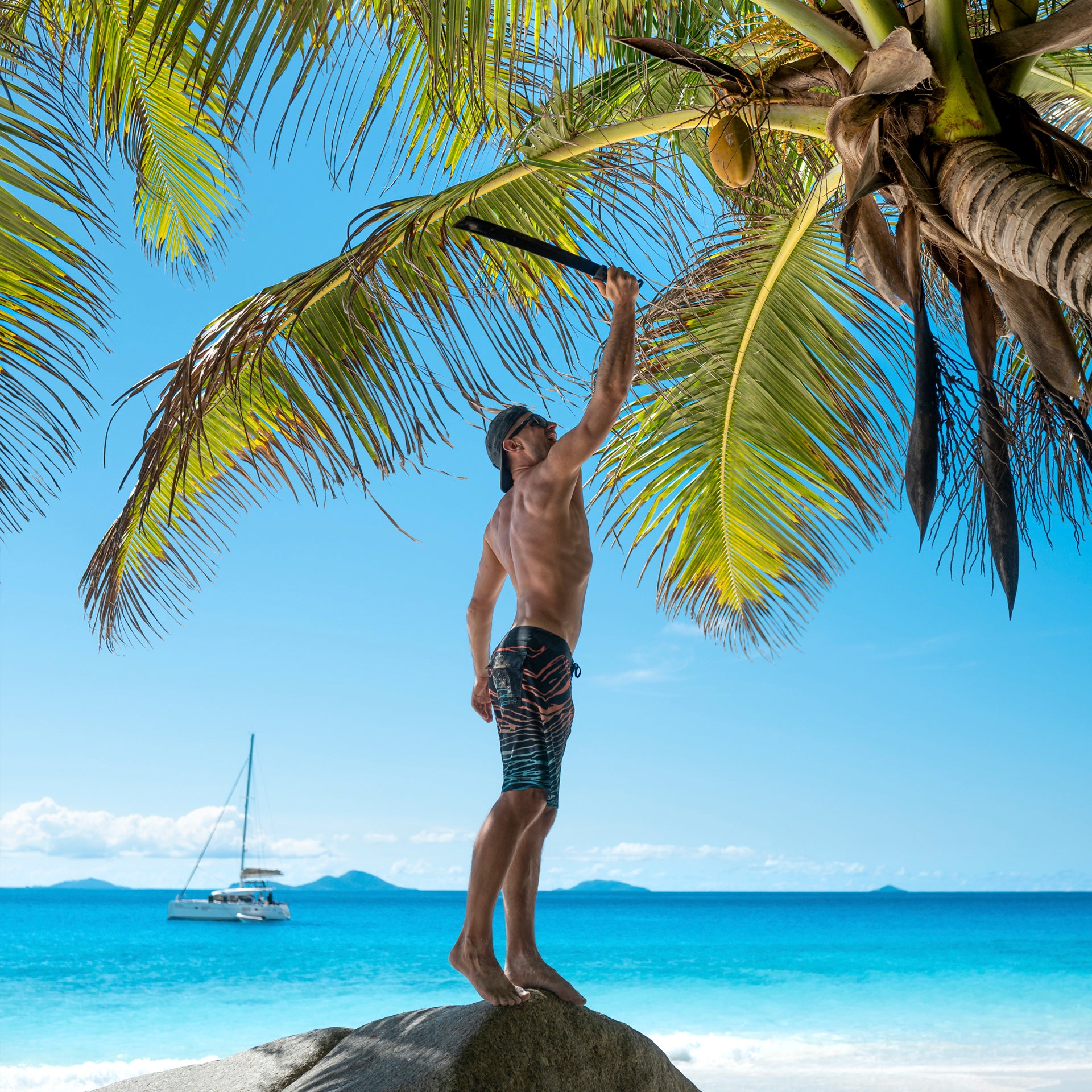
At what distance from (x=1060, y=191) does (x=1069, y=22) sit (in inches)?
24.0

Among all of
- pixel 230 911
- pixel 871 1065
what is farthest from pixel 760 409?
pixel 230 911

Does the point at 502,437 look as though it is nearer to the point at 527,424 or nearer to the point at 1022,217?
the point at 527,424

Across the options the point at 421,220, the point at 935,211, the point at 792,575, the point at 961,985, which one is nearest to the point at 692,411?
the point at 792,575

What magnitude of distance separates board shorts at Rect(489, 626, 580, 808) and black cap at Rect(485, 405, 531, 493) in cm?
62

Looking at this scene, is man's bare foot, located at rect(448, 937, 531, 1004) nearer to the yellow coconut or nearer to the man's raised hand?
the man's raised hand

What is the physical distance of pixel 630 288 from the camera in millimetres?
3250

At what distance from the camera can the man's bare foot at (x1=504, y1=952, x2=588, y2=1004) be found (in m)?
3.48

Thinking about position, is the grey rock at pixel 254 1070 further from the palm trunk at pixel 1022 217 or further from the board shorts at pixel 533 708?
the palm trunk at pixel 1022 217

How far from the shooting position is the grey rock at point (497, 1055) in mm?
3242

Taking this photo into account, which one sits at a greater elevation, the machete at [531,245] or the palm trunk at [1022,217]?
the machete at [531,245]

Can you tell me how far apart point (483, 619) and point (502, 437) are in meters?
0.73

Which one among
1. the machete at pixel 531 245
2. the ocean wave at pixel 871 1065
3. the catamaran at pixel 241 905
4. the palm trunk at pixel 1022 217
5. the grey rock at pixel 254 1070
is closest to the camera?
the palm trunk at pixel 1022 217

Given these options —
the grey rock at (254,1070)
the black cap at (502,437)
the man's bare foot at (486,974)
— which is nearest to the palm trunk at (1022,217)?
the black cap at (502,437)

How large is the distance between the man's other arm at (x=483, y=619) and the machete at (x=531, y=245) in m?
1.14
